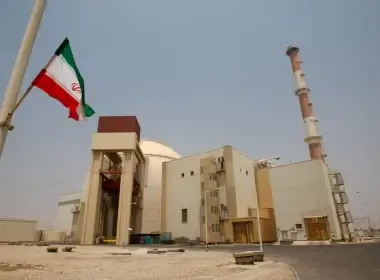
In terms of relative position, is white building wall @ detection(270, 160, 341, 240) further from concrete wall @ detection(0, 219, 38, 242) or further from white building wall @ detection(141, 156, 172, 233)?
concrete wall @ detection(0, 219, 38, 242)

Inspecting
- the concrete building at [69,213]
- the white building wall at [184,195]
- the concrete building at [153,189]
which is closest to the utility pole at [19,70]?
the white building wall at [184,195]

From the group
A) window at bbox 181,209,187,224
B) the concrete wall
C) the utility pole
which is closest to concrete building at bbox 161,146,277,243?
window at bbox 181,209,187,224

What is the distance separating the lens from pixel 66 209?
79.2 metres

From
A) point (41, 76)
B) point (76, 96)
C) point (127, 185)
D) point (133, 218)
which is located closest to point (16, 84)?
point (41, 76)

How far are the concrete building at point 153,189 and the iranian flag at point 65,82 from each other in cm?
5272

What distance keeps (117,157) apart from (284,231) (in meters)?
31.9

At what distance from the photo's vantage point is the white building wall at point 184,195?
50.3 meters

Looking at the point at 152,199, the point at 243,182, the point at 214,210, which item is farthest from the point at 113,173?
the point at 243,182

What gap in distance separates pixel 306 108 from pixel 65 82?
60.1 metres

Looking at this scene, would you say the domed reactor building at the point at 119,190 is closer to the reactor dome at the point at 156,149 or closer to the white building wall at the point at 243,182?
the reactor dome at the point at 156,149

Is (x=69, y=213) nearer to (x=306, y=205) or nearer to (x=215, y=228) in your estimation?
(x=215, y=228)

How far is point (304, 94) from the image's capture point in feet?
199

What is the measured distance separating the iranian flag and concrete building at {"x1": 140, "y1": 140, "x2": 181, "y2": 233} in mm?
52721

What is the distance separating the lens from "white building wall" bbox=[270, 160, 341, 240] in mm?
43344
